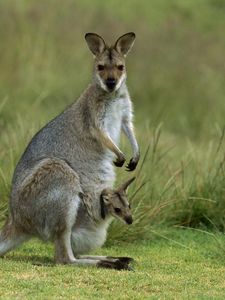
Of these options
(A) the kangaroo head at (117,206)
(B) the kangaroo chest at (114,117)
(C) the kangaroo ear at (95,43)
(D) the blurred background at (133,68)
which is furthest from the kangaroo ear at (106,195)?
(D) the blurred background at (133,68)

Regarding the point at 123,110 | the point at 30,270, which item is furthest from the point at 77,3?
the point at 30,270

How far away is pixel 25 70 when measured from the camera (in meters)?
16.0

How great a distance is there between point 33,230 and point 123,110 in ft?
4.89

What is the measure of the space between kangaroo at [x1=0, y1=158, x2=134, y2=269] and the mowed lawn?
0.18 m

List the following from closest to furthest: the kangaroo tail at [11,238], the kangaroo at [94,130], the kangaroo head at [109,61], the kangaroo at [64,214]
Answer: the kangaroo at [64,214] < the kangaroo tail at [11,238] < the kangaroo at [94,130] < the kangaroo head at [109,61]

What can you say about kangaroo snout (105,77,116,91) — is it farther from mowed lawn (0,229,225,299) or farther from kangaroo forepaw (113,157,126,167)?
mowed lawn (0,229,225,299)

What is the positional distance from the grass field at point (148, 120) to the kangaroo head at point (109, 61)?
1355 millimetres

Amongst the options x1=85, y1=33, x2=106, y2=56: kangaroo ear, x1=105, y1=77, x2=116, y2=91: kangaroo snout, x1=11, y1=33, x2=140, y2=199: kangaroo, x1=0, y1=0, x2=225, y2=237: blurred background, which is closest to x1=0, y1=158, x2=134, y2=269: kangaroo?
x1=11, y1=33, x2=140, y2=199: kangaroo

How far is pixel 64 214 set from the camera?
24.9ft

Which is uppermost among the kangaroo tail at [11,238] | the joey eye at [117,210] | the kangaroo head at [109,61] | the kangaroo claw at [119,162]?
the kangaroo head at [109,61]

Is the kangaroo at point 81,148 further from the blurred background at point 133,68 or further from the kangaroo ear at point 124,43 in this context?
the blurred background at point 133,68

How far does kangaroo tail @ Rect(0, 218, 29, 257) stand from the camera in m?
7.82

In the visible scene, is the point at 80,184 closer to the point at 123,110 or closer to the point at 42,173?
the point at 42,173

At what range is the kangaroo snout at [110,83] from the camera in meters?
8.16
